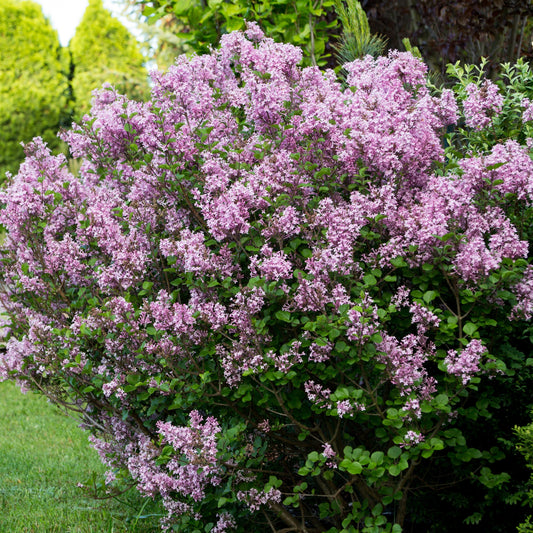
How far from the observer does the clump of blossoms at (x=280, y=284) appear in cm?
313

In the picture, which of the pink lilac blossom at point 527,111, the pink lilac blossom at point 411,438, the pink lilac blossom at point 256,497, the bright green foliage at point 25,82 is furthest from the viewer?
the bright green foliage at point 25,82

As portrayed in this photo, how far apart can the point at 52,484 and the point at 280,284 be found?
3412 millimetres

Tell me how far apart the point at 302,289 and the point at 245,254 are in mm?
467

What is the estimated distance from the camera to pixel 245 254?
340 centimetres

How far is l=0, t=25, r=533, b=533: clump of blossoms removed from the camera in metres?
3.13

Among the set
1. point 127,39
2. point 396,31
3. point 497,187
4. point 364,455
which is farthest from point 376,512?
point 127,39

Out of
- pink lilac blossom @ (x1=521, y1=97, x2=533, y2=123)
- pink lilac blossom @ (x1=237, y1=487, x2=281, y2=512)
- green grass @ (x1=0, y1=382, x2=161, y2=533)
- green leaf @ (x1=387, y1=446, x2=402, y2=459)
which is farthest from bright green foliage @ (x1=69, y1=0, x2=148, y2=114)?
green leaf @ (x1=387, y1=446, x2=402, y2=459)

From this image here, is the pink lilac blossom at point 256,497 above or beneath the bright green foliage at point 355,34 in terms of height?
beneath

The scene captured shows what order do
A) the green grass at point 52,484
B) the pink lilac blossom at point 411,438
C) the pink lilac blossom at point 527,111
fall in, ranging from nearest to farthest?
the pink lilac blossom at point 411,438 < the pink lilac blossom at point 527,111 < the green grass at point 52,484

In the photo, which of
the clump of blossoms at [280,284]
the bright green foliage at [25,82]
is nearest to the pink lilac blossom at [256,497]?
the clump of blossoms at [280,284]

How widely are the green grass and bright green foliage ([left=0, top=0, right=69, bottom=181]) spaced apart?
12.7 metres

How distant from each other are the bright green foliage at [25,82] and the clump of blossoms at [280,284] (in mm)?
16139

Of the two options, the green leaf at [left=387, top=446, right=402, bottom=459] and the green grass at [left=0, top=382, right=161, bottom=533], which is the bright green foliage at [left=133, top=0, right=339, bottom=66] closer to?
the green grass at [left=0, top=382, right=161, bottom=533]

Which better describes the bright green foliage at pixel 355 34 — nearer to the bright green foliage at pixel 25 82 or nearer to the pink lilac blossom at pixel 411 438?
the pink lilac blossom at pixel 411 438
